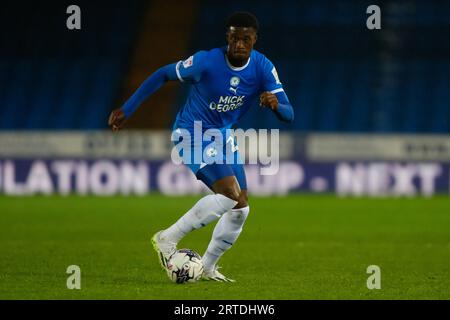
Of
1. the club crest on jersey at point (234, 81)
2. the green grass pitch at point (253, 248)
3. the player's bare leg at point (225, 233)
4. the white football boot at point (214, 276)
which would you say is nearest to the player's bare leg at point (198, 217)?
the player's bare leg at point (225, 233)

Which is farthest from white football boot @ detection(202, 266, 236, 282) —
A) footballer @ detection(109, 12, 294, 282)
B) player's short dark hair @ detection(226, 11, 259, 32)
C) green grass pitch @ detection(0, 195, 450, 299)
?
player's short dark hair @ detection(226, 11, 259, 32)

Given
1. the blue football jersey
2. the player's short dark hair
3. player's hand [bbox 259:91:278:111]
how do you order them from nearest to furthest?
player's hand [bbox 259:91:278:111] → the player's short dark hair → the blue football jersey

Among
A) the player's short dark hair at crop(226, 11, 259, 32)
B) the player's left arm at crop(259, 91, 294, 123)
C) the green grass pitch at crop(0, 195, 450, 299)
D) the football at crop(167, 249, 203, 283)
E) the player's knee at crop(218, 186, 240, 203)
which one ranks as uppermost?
the player's short dark hair at crop(226, 11, 259, 32)

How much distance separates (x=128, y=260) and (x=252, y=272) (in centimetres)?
165

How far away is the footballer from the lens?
870 cm

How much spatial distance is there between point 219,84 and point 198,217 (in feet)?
3.69

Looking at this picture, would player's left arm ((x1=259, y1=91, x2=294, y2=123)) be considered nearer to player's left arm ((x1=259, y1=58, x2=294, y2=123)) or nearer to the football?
player's left arm ((x1=259, y1=58, x2=294, y2=123))

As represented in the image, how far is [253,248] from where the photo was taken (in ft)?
41.0

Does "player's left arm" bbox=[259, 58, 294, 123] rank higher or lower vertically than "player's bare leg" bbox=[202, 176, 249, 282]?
higher

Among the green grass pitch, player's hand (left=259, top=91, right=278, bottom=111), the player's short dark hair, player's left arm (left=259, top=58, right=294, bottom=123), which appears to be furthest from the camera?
player's left arm (left=259, top=58, right=294, bottom=123)

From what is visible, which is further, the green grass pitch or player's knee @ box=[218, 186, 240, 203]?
player's knee @ box=[218, 186, 240, 203]

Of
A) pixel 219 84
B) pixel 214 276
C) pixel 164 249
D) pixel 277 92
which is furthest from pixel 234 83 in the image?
pixel 214 276

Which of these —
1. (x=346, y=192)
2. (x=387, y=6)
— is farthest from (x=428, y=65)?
(x=346, y=192)

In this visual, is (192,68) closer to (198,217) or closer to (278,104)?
(278,104)
